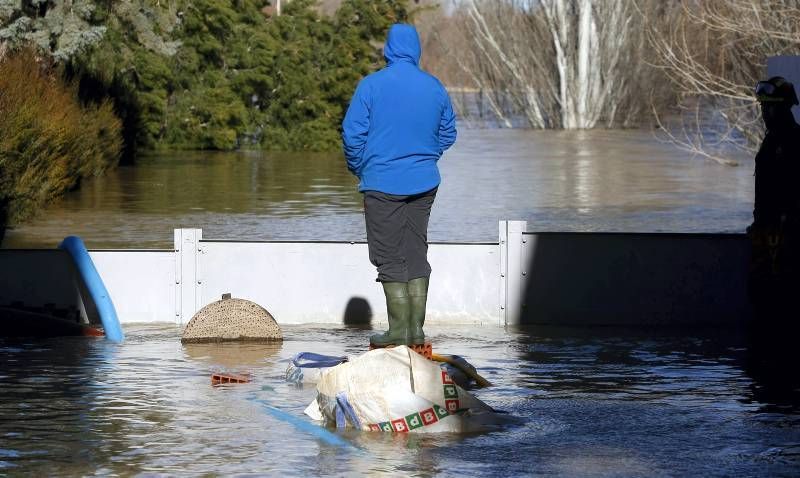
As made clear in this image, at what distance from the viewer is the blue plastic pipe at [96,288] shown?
10.6m

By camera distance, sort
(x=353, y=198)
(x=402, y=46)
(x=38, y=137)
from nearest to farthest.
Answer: (x=402, y=46), (x=38, y=137), (x=353, y=198)

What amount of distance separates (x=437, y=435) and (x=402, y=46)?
246 centimetres

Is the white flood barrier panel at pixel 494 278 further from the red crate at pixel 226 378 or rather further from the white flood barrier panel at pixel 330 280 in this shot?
the red crate at pixel 226 378

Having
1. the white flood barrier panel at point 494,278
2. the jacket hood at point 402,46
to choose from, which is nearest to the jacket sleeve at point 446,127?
the jacket hood at point 402,46

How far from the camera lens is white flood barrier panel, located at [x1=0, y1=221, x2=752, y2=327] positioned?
11398 mm

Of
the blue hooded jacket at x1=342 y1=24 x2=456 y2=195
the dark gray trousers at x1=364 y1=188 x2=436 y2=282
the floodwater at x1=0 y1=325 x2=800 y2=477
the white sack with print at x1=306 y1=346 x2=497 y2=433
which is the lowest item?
the floodwater at x1=0 y1=325 x2=800 y2=477

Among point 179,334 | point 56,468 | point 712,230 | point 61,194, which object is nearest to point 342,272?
point 179,334

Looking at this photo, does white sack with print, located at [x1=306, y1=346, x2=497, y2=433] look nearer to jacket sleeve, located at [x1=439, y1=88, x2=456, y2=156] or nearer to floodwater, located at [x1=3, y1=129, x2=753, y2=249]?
jacket sleeve, located at [x1=439, y1=88, x2=456, y2=156]

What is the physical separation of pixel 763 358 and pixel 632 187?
1926cm

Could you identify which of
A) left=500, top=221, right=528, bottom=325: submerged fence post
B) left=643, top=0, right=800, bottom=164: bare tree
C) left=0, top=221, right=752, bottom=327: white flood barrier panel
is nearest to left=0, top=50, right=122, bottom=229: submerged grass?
left=0, top=221, right=752, bottom=327: white flood barrier panel

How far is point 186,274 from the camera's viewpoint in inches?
450

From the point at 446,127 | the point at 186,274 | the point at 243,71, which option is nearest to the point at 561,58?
the point at 243,71

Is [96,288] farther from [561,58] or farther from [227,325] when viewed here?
[561,58]

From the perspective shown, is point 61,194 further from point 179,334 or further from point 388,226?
point 388,226
